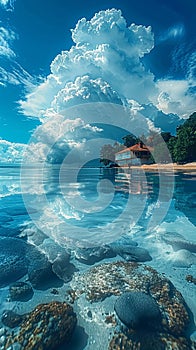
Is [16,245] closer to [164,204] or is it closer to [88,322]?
[88,322]

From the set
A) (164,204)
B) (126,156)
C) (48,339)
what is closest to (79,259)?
(48,339)

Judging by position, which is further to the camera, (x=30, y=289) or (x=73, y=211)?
(x=73, y=211)

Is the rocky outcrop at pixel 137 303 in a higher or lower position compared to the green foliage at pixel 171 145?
lower

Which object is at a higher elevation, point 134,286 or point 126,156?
point 126,156

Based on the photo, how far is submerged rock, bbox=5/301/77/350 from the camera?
120 inches

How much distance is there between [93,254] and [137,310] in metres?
2.55

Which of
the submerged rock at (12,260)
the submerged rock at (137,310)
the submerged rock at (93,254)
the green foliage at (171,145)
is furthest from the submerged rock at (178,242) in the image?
the green foliage at (171,145)

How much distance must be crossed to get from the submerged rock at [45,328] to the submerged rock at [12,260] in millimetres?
1597

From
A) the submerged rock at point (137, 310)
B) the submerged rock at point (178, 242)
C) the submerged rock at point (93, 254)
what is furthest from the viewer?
the submerged rock at point (178, 242)

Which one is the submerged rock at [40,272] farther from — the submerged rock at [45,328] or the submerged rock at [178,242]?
the submerged rock at [178,242]

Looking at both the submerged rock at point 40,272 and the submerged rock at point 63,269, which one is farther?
the submerged rock at point 63,269

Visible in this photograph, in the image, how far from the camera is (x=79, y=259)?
5.80m

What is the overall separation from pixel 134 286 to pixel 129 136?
64.7m

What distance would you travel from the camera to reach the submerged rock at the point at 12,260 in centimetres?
496
